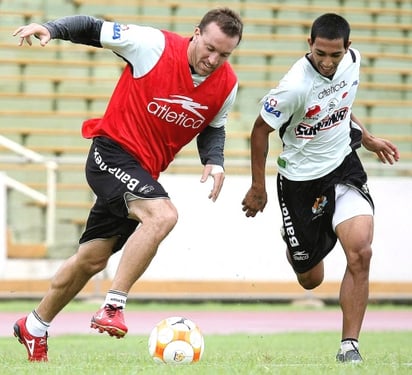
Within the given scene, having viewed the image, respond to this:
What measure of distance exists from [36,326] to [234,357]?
130 cm

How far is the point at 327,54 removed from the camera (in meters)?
6.71

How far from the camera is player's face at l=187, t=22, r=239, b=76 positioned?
21.5 ft

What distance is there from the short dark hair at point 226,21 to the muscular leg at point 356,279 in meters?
1.47

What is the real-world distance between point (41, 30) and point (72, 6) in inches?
513

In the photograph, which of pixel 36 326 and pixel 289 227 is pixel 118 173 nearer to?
pixel 36 326

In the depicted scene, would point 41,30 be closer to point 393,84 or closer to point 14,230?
point 14,230

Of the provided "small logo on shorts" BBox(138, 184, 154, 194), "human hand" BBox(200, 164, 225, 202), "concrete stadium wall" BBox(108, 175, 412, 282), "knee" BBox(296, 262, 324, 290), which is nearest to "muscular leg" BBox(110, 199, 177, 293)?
"small logo on shorts" BBox(138, 184, 154, 194)

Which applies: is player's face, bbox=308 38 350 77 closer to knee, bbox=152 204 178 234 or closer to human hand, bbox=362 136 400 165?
human hand, bbox=362 136 400 165

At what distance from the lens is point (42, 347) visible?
22.7 feet

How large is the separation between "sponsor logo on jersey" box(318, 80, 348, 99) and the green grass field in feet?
5.52

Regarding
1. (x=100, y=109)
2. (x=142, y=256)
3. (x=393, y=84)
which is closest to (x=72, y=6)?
(x=100, y=109)

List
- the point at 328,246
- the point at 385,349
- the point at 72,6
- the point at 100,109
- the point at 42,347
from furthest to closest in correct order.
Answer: the point at 72,6 < the point at 100,109 < the point at 385,349 < the point at 328,246 < the point at 42,347

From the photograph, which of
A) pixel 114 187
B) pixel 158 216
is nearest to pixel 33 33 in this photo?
pixel 114 187

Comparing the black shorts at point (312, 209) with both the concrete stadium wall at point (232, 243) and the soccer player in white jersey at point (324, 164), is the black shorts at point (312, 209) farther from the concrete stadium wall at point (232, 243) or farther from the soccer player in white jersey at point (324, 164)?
the concrete stadium wall at point (232, 243)
